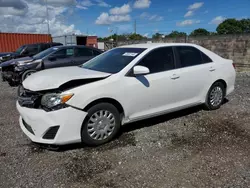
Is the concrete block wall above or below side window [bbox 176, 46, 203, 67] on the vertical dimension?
above

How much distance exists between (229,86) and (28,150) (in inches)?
179

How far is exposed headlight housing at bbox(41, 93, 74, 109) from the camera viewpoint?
3158 millimetres

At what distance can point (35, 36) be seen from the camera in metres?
22.8

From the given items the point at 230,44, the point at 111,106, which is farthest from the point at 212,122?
the point at 230,44

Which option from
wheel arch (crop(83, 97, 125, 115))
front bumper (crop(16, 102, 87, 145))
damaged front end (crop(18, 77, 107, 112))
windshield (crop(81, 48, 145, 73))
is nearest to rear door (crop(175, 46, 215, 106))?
windshield (crop(81, 48, 145, 73))

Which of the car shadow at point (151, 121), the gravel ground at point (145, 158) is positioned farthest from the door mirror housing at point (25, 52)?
the car shadow at point (151, 121)

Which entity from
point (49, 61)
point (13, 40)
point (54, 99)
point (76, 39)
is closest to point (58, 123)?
point (54, 99)

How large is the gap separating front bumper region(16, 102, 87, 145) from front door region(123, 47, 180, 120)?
3.00ft

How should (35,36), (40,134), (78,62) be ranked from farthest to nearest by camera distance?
1. (35,36)
2. (78,62)
3. (40,134)

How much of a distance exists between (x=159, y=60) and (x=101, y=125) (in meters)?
1.66

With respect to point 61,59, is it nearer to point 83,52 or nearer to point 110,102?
point 83,52

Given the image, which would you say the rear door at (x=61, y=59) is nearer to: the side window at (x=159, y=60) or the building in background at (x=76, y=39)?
the side window at (x=159, y=60)

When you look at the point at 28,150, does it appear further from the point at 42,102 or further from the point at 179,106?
the point at 179,106

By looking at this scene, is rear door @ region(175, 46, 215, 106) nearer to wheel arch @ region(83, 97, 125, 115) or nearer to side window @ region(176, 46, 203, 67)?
side window @ region(176, 46, 203, 67)
